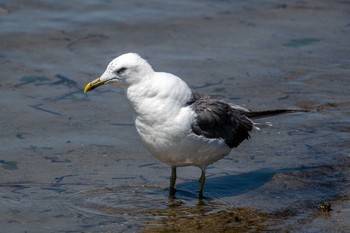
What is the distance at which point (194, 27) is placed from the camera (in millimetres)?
11852

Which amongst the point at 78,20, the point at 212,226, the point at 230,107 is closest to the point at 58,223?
the point at 212,226

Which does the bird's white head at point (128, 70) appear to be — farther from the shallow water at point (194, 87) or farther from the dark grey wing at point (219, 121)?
the shallow water at point (194, 87)

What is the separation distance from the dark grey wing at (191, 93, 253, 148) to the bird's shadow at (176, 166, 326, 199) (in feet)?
1.10

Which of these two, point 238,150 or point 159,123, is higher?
point 159,123

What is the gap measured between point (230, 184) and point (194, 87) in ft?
7.78

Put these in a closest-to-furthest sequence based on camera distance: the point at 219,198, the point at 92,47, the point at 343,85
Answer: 1. the point at 219,198
2. the point at 343,85
3. the point at 92,47

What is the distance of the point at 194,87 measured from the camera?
32.0 feet

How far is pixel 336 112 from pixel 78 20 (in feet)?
14.1

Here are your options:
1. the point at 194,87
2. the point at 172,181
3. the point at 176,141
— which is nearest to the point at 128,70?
the point at 176,141

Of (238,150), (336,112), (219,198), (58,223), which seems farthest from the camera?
(336,112)

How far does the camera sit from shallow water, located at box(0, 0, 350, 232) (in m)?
6.95

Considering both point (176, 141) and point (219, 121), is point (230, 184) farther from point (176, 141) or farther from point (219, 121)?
point (176, 141)

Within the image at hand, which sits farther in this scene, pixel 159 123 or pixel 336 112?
pixel 336 112

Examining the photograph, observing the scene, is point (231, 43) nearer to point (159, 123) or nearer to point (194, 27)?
point (194, 27)
